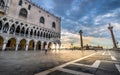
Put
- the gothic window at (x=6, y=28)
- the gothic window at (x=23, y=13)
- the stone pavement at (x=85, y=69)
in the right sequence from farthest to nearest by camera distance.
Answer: the gothic window at (x=23, y=13)
the gothic window at (x=6, y=28)
the stone pavement at (x=85, y=69)

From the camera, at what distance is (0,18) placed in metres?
18.5

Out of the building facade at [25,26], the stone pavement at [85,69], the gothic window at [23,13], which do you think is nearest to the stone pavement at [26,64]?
the stone pavement at [85,69]

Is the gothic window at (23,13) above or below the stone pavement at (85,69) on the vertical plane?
above

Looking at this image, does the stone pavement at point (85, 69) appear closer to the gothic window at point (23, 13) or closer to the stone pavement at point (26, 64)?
the stone pavement at point (26, 64)

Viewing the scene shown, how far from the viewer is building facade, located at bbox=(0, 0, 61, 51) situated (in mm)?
19547

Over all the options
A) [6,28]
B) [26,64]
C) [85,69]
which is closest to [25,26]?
[6,28]

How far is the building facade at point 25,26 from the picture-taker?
19.5 metres

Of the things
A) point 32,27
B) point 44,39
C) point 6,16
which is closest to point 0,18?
point 6,16

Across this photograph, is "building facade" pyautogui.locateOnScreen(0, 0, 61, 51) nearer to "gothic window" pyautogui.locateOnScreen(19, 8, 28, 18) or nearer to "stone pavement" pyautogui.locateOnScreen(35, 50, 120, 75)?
"gothic window" pyautogui.locateOnScreen(19, 8, 28, 18)

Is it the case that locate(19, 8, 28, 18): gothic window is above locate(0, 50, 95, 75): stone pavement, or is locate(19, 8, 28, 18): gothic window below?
above

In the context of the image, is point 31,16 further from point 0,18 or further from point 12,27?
point 0,18

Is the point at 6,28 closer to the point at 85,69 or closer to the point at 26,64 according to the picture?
the point at 26,64

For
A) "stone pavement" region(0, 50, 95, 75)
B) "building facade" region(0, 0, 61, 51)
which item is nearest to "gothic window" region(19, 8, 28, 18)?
"building facade" region(0, 0, 61, 51)

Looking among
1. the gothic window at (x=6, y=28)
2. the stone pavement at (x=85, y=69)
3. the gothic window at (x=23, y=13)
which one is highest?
the gothic window at (x=23, y=13)
